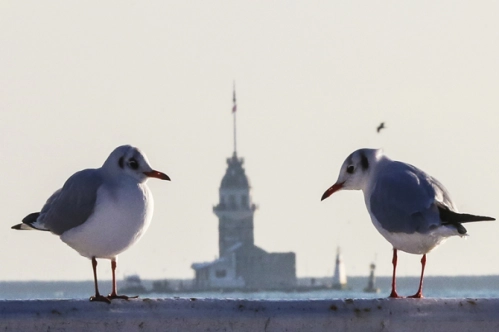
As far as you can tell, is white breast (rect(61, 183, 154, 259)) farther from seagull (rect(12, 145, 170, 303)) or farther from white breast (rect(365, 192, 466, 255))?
white breast (rect(365, 192, 466, 255))

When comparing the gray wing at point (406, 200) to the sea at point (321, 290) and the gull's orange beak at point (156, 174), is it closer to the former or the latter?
the gull's orange beak at point (156, 174)

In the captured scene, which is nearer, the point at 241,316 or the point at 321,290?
the point at 241,316

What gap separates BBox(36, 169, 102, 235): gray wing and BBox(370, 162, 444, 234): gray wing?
1.50 m

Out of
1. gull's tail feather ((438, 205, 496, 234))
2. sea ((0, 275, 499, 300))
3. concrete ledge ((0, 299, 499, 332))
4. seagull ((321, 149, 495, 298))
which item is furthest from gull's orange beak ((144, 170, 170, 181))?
sea ((0, 275, 499, 300))

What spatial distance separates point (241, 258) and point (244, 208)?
5.74 meters

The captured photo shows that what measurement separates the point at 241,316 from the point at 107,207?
7.21 feet

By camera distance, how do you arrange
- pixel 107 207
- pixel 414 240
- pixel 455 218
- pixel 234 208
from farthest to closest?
pixel 234 208
pixel 414 240
pixel 107 207
pixel 455 218

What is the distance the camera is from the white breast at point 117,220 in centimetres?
764

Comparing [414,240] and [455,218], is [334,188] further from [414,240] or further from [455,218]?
[455,218]

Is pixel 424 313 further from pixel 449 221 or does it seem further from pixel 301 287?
pixel 301 287

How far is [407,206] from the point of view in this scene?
7.93 metres

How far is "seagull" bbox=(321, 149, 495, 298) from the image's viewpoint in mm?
7758

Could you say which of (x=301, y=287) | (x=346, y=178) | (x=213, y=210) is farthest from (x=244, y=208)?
(x=346, y=178)

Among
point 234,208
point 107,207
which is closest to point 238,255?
point 234,208
